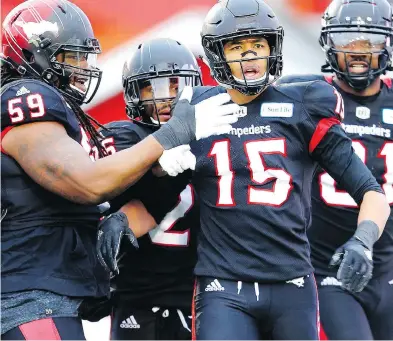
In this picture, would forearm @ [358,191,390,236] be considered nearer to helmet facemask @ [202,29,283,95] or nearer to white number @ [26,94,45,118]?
helmet facemask @ [202,29,283,95]

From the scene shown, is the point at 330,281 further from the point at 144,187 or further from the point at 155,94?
the point at 155,94

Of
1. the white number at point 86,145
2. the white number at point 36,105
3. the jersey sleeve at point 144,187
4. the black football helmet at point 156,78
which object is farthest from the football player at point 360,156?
the white number at point 36,105

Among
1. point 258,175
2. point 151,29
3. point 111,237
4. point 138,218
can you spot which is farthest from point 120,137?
point 151,29

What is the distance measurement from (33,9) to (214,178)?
0.88m

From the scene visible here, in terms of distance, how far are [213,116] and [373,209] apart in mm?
641

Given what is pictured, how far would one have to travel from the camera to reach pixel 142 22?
19.1 ft

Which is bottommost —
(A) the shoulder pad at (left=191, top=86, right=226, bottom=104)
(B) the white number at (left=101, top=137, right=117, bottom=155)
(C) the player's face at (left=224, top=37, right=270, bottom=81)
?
(B) the white number at (left=101, top=137, right=117, bottom=155)

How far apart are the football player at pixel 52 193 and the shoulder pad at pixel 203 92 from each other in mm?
235

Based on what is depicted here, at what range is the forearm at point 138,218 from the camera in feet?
11.8

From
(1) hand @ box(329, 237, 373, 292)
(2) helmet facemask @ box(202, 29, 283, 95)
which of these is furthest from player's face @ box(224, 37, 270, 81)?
(1) hand @ box(329, 237, 373, 292)

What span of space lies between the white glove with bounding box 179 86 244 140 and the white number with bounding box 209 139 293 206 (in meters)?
0.17

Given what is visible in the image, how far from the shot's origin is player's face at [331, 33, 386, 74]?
403 cm

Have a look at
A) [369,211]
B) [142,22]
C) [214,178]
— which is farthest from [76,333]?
[142,22]

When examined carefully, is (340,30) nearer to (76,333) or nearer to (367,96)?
(367,96)
